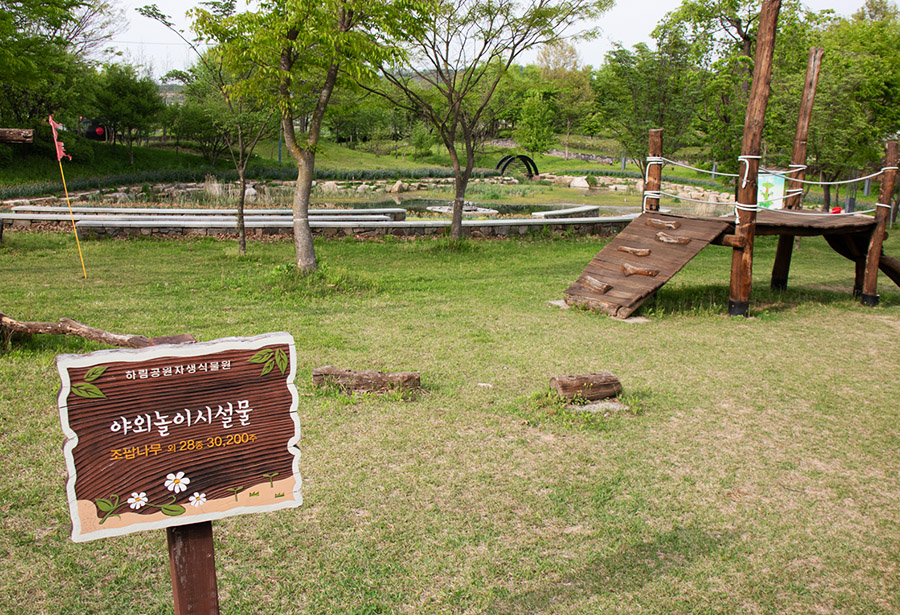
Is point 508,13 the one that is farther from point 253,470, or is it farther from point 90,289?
point 253,470

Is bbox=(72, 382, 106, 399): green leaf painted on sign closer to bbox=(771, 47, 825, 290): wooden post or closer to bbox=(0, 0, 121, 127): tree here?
bbox=(771, 47, 825, 290): wooden post

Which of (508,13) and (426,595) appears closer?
(426,595)

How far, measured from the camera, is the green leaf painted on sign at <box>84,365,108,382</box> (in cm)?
171

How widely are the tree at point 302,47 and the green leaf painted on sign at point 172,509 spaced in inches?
290

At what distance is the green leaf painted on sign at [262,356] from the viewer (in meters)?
1.91

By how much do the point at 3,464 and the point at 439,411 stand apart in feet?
8.97

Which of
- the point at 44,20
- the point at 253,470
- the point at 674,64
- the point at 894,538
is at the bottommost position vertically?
the point at 894,538

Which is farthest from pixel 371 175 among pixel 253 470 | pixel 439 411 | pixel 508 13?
pixel 253 470

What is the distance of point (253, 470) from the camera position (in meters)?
1.95

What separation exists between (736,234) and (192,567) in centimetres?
786

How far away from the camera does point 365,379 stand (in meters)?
5.07

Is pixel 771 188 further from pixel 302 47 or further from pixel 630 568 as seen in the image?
pixel 630 568

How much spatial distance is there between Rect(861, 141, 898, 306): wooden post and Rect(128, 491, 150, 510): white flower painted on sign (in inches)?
397

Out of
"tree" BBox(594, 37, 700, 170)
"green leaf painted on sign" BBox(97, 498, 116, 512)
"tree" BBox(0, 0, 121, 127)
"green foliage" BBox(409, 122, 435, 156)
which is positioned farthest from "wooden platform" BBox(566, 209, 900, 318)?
"green foliage" BBox(409, 122, 435, 156)
